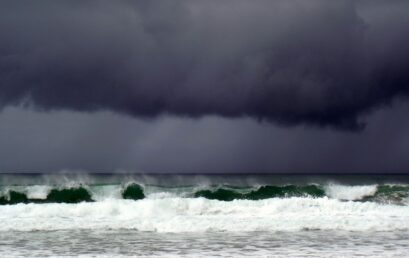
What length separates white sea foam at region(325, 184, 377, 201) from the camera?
35.7 metres

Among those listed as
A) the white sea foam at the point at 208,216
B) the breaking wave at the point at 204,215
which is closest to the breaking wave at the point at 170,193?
the breaking wave at the point at 204,215

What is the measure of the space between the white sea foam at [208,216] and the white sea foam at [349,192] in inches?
437

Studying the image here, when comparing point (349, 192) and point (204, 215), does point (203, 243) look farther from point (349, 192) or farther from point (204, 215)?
point (349, 192)

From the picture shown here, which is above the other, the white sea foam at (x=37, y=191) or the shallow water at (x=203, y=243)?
the white sea foam at (x=37, y=191)

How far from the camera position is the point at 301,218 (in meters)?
20.2

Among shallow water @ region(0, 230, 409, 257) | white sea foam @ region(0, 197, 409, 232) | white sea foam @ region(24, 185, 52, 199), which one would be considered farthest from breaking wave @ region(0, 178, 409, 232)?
white sea foam @ region(24, 185, 52, 199)

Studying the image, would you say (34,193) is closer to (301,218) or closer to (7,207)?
(7,207)

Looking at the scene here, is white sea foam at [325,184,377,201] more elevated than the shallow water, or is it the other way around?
white sea foam at [325,184,377,201]

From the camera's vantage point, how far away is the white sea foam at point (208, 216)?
18.3 meters

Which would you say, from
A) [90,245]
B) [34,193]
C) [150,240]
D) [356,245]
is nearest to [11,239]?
[90,245]

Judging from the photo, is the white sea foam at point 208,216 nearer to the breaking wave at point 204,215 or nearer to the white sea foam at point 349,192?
the breaking wave at point 204,215

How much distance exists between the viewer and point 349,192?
35969mm

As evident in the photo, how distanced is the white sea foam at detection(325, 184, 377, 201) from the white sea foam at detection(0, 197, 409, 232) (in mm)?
11095

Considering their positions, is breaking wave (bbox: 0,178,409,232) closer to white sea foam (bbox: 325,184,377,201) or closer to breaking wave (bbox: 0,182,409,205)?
breaking wave (bbox: 0,182,409,205)
